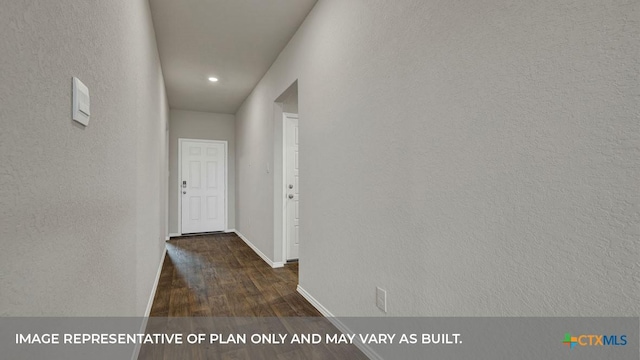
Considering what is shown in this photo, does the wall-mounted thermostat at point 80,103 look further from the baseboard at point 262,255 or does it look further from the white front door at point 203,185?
the white front door at point 203,185

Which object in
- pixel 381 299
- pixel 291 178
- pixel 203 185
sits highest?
pixel 291 178

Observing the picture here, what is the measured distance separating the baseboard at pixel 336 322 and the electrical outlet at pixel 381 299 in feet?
0.94

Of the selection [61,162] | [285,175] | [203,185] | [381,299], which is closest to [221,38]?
[285,175]

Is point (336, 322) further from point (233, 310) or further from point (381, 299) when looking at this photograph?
point (233, 310)

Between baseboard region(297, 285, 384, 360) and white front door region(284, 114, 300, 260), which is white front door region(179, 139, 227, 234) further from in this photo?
baseboard region(297, 285, 384, 360)

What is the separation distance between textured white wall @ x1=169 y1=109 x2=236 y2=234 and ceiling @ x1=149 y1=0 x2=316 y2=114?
1.39m

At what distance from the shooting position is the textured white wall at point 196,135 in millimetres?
5859

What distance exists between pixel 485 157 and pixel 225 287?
270cm

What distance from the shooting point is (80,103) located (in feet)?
2.85

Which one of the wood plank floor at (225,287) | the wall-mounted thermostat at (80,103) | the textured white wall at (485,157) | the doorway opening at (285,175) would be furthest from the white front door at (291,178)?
the wall-mounted thermostat at (80,103)

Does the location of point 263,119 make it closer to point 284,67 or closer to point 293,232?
point 284,67

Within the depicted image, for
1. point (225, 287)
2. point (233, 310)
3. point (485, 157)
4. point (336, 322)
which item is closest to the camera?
point (485, 157)

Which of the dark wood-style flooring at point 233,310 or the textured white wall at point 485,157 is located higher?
the textured white wall at point 485,157

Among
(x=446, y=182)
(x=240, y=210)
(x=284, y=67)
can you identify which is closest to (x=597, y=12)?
(x=446, y=182)
